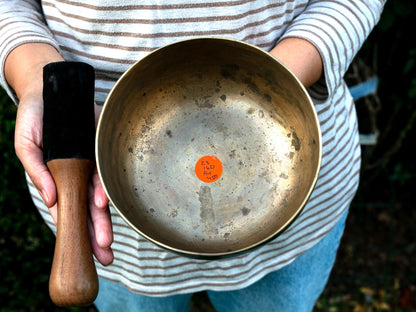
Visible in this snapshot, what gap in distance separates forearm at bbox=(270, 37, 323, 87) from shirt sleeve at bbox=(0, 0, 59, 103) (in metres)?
0.40

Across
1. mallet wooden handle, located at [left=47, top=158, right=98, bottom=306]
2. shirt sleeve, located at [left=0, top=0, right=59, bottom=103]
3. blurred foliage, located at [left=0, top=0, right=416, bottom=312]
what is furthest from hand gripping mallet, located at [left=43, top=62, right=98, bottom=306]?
blurred foliage, located at [left=0, top=0, right=416, bottom=312]

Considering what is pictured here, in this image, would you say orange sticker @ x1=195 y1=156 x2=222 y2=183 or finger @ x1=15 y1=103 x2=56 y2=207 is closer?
finger @ x1=15 y1=103 x2=56 y2=207

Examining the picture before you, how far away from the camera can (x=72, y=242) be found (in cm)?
66

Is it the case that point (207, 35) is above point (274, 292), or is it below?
above

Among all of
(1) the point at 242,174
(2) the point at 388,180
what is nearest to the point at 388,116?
(2) the point at 388,180

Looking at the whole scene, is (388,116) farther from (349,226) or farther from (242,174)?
(242,174)

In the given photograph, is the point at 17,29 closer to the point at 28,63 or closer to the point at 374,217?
the point at 28,63

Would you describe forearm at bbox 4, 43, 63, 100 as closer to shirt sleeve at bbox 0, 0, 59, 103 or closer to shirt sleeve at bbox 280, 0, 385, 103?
shirt sleeve at bbox 0, 0, 59, 103

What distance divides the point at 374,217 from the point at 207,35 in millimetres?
1574

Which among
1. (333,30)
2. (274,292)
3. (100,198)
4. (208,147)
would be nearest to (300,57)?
(333,30)

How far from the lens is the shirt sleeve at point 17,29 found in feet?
2.49

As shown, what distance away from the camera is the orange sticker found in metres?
0.79

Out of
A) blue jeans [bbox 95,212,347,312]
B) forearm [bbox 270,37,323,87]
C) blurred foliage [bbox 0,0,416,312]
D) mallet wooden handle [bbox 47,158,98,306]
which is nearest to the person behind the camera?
mallet wooden handle [bbox 47,158,98,306]

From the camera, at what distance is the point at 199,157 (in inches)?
31.5
